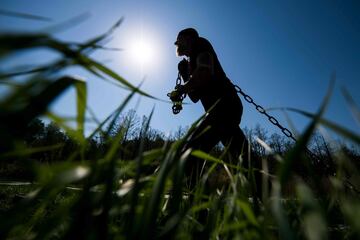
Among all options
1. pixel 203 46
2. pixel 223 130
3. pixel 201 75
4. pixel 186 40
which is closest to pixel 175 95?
pixel 201 75

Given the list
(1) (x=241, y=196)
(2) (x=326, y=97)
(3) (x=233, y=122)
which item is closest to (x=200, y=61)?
(3) (x=233, y=122)

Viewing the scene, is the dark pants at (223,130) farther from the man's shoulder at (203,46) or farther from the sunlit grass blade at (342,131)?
the sunlit grass blade at (342,131)

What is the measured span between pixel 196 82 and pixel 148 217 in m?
2.43

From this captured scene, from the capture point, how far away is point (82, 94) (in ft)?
1.51

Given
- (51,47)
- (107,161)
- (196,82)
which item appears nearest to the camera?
(51,47)

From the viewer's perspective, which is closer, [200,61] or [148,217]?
[148,217]

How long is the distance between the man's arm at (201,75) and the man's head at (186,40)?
45cm

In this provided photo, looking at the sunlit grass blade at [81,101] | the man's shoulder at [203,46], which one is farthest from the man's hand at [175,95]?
the sunlit grass blade at [81,101]

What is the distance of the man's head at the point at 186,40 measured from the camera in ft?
10.5

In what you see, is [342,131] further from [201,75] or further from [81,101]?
[201,75]

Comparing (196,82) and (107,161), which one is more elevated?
(196,82)

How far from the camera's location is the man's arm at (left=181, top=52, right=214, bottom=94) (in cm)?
268

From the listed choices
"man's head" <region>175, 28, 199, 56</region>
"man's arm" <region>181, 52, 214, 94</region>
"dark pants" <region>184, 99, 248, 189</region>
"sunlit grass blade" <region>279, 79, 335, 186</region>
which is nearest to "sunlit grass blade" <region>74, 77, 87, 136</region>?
"sunlit grass blade" <region>279, 79, 335, 186</region>

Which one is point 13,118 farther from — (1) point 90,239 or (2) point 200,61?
(2) point 200,61
